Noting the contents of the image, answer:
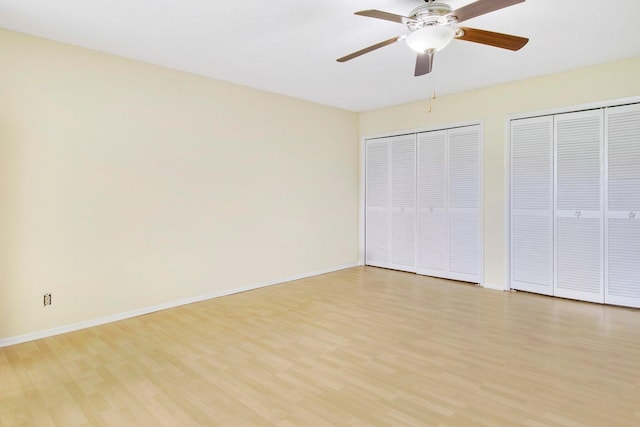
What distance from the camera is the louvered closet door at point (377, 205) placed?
5789 millimetres

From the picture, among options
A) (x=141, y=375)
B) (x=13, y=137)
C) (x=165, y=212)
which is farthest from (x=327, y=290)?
(x=13, y=137)

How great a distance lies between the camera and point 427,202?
17.3ft

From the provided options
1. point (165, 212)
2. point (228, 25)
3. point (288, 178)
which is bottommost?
point (165, 212)

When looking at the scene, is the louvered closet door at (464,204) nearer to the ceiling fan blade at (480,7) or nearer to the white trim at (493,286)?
the white trim at (493,286)

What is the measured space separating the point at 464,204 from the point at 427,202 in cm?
55

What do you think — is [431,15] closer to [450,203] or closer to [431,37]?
[431,37]

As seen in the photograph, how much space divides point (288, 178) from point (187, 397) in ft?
11.0

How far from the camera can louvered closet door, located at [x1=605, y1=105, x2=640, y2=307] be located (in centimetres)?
369

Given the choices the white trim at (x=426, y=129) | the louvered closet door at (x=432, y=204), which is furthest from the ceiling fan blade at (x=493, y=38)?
the louvered closet door at (x=432, y=204)

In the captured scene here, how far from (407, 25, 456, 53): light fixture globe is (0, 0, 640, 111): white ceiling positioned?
408 millimetres

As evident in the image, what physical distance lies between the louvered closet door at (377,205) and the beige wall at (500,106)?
2.01ft

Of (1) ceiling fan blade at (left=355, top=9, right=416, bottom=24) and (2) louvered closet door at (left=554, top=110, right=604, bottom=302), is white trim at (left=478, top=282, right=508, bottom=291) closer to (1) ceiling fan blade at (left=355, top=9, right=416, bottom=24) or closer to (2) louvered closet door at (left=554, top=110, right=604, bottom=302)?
(2) louvered closet door at (left=554, top=110, right=604, bottom=302)

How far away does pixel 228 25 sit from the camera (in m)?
2.86

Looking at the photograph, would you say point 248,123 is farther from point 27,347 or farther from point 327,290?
point 27,347
